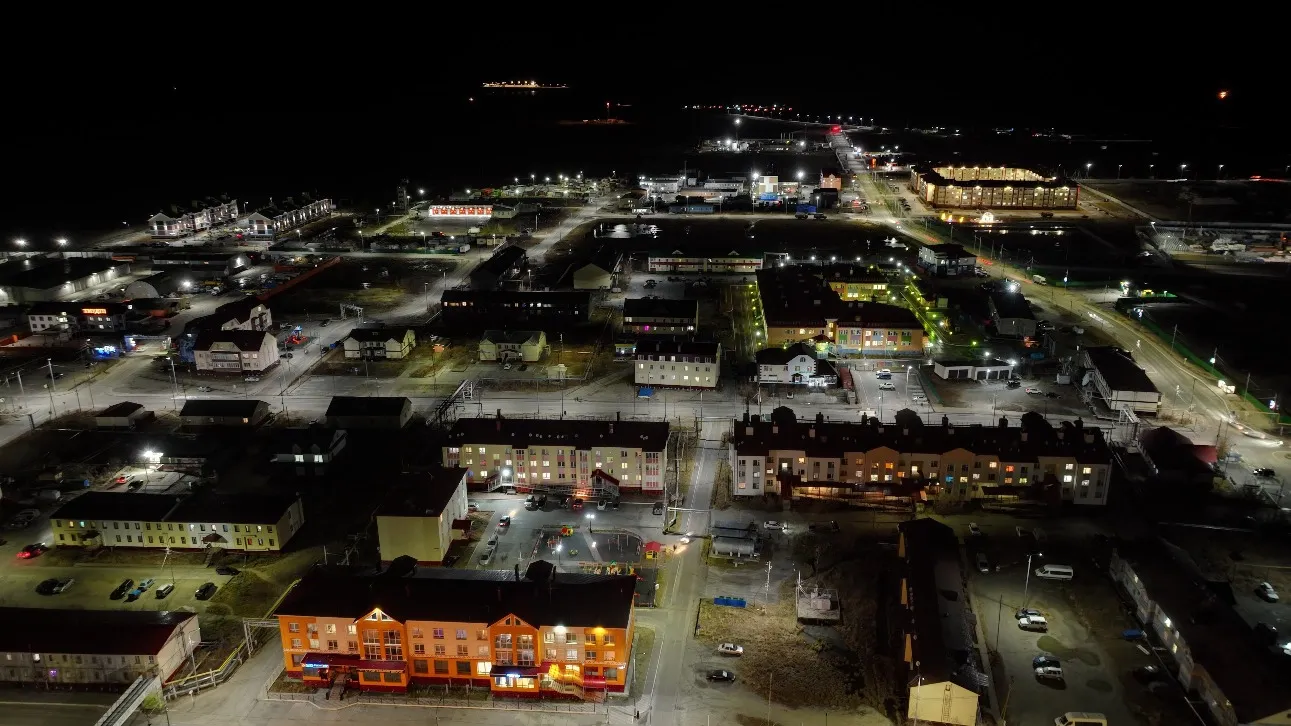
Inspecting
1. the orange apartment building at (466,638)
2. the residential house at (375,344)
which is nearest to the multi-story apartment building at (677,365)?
the residential house at (375,344)

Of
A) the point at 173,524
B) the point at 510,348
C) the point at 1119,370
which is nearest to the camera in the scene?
the point at 173,524

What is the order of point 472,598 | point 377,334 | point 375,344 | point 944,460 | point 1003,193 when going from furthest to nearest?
point 1003,193 → point 377,334 → point 375,344 → point 944,460 → point 472,598

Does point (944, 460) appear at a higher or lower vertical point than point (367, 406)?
higher

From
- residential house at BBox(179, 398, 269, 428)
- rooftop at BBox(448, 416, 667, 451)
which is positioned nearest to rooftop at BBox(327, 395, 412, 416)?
residential house at BBox(179, 398, 269, 428)

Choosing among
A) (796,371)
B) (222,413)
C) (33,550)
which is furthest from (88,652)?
(796,371)

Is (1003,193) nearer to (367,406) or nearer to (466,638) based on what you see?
(367,406)
